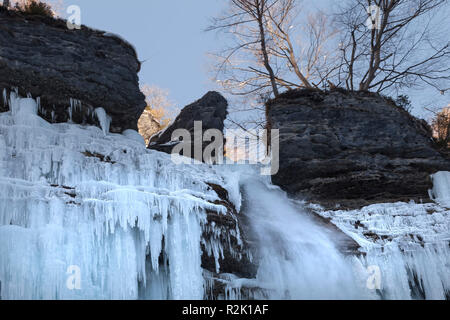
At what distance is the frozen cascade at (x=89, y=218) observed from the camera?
16.4 ft

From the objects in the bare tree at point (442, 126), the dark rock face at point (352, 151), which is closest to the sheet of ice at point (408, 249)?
the dark rock face at point (352, 151)

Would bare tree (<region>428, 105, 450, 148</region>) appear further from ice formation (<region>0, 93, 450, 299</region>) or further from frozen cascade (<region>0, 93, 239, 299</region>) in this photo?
frozen cascade (<region>0, 93, 239, 299</region>)

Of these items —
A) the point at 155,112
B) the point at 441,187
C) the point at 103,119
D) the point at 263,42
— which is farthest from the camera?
the point at 155,112

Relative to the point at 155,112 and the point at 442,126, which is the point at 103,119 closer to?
the point at 442,126

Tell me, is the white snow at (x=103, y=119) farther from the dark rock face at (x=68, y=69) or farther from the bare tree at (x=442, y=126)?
the bare tree at (x=442, y=126)

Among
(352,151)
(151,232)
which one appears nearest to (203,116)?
(352,151)

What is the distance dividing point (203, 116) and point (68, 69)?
388 cm

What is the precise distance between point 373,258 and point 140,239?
3976mm

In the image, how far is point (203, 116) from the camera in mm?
10766

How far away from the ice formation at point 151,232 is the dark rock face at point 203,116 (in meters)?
2.50

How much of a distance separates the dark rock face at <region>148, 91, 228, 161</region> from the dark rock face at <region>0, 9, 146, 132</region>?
2296 mm

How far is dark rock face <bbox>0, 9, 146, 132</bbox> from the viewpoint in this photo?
7.32 m

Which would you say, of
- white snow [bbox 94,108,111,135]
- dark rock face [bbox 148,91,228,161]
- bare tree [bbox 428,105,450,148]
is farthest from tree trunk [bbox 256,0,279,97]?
white snow [bbox 94,108,111,135]
